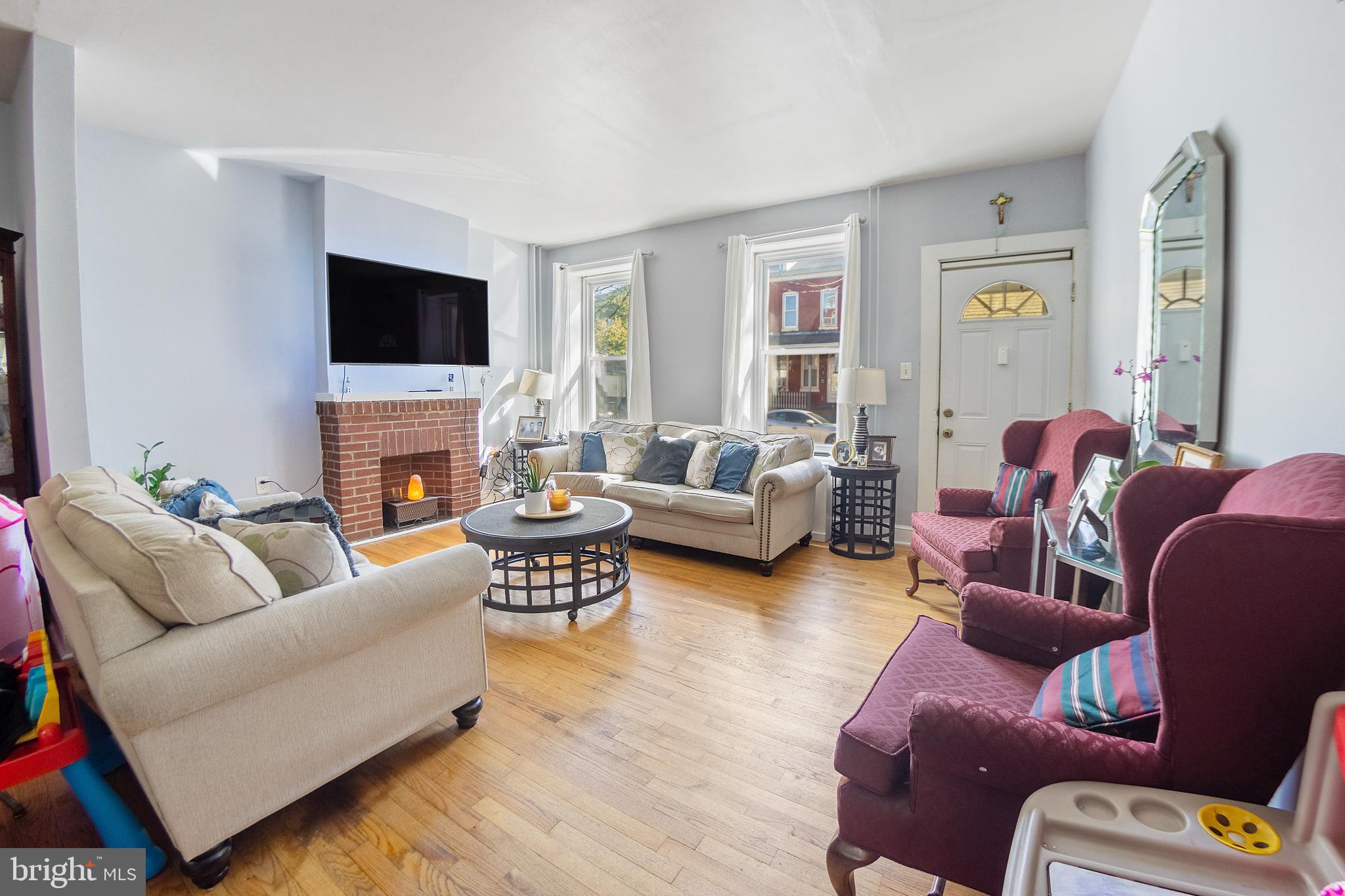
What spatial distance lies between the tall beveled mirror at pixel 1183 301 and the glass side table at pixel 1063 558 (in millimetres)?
391

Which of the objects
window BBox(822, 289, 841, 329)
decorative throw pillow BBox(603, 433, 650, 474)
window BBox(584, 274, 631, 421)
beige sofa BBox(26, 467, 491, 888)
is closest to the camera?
beige sofa BBox(26, 467, 491, 888)

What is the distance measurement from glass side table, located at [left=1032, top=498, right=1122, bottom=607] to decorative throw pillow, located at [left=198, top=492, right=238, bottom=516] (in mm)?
2661

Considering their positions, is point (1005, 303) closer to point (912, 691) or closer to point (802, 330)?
point (802, 330)

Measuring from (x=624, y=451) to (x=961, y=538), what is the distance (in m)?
2.67

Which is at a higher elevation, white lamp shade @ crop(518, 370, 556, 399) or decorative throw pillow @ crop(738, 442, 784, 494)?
white lamp shade @ crop(518, 370, 556, 399)

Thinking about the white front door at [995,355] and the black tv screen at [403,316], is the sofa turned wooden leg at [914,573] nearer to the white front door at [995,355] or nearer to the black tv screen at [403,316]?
the white front door at [995,355]

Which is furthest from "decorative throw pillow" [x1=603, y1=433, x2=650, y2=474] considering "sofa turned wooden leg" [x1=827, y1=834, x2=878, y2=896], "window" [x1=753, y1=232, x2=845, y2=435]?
"sofa turned wooden leg" [x1=827, y1=834, x2=878, y2=896]

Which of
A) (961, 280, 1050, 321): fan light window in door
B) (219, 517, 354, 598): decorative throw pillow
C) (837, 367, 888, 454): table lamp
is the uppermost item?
(961, 280, 1050, 321): fan light window in door

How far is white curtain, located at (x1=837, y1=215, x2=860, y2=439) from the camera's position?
4188mm

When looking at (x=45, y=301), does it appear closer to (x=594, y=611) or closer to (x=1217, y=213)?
(x=594, y=611)

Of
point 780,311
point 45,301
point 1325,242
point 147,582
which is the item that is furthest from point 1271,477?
point 45,301

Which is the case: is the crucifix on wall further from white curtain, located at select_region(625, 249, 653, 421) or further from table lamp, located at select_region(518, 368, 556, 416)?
table lamp, located at select_region(518, 368, 556, 416)

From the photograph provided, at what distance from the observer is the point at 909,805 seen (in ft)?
3.62

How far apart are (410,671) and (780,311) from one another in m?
3.90
